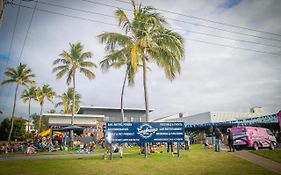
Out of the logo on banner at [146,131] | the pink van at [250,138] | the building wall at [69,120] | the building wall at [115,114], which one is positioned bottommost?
the pink van at [250,138]

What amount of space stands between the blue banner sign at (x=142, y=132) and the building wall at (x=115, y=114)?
30.7m

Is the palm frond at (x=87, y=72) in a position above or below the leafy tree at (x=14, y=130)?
above

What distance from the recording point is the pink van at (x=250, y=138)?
17.9 m

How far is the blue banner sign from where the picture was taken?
15.1m

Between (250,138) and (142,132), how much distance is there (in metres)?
8.46

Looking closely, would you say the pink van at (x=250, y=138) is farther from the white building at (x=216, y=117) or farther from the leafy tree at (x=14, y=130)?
the leafy tree at (x=14, y=130)

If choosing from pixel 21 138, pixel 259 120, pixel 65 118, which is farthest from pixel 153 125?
pixel 21 138

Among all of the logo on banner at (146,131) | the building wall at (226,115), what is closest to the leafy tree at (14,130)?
the building wall at (226,115)

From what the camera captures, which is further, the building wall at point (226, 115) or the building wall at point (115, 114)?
the building wall at point (115, 114)

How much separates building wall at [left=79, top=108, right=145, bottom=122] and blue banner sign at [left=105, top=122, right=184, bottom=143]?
30.7 m

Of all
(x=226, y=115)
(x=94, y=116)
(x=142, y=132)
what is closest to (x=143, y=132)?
(x=142, y=132)

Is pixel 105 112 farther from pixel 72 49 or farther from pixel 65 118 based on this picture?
pixel 72 49

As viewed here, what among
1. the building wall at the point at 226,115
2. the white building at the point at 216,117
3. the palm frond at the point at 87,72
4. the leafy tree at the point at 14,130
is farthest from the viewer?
the leafy tree at the point at 14,130

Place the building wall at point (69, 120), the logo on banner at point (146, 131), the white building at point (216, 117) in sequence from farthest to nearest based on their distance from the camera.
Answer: the building wall at point (69, 120), the white building at point (216, 117), the logo on banner at point (146, 131)
